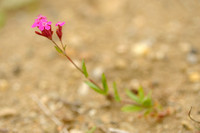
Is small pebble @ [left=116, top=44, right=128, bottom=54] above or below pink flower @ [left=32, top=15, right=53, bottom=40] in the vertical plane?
above

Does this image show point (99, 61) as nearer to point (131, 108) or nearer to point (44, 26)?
point (131, 108)

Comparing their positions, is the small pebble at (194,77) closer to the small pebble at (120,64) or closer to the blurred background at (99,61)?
the blurred background at (99,61)

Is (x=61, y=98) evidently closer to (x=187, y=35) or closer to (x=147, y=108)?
(x=147, y=108)

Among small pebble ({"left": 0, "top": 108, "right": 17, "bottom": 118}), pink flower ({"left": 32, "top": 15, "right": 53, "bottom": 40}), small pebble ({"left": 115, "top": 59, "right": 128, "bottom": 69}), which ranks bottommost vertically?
small pebble ({"left": 0, "top": 108, "right": 17, "bottom": 118})

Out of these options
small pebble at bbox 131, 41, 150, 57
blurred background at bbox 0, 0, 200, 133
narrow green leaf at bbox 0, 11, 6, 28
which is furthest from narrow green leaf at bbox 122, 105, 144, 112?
narrow green leaf at bbox 0, 11, 6, 28

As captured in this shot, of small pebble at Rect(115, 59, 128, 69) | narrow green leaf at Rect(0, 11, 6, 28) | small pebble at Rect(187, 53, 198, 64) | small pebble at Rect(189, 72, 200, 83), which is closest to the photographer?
small pebble at Rect(189, 72, 200, 83)

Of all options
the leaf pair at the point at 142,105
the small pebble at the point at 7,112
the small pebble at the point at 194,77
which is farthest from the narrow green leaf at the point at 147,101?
the small pebble at the point at 7,112

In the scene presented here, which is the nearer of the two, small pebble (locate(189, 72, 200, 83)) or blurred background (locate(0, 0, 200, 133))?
blurred background (locate(0, 0, 200, 133))

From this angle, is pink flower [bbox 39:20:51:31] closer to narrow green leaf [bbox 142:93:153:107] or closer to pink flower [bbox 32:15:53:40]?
pink flower [bbox 32:15:53:40]

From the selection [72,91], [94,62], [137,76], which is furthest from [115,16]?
[72,91]
